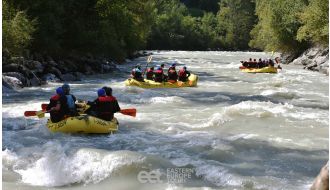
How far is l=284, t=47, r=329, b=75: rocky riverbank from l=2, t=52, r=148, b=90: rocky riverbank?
11886mm

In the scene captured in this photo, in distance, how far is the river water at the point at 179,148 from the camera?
6.70 meters

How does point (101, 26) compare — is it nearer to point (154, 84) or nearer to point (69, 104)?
point (154, 84)

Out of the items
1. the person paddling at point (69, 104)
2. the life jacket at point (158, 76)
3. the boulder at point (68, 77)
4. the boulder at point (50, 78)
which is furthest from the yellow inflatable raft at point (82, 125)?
the boulder at point (68, 77)

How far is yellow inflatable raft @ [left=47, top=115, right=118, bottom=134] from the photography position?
9.30 m

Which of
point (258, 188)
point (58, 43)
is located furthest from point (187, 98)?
point (58, 43)

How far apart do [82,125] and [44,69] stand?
13057mm

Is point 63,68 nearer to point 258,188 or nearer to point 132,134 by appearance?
point 132,134

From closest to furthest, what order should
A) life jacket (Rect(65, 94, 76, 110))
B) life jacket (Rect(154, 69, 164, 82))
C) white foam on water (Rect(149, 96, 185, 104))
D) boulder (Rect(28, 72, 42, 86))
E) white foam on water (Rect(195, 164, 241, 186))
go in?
white foam on water (Rect(195, 164, 241, 186)) < life jacket (Rect(65, 94, 76, 110)) < white foam on water (Rect(149, 96, 185, 104)) < life jacket (Rect(154, 69, 164, 82)) < boulder (Rect(28, 72, 42, 86))

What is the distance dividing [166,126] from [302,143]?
2984 mm

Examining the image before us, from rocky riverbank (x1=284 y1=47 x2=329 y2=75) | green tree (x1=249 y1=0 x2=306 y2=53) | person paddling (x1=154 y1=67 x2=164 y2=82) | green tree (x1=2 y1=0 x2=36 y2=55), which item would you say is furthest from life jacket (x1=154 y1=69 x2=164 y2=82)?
green tree (x1=249 y1=0 x2=306 y2=53)

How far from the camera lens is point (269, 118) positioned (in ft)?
36.8

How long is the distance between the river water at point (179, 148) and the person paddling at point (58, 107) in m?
0.42

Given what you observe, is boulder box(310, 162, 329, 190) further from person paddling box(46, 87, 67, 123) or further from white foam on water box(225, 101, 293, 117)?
white foam on water box(225, 101, 293, 117)

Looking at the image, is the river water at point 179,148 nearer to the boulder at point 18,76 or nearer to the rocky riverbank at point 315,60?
the boulder at point 18,76
